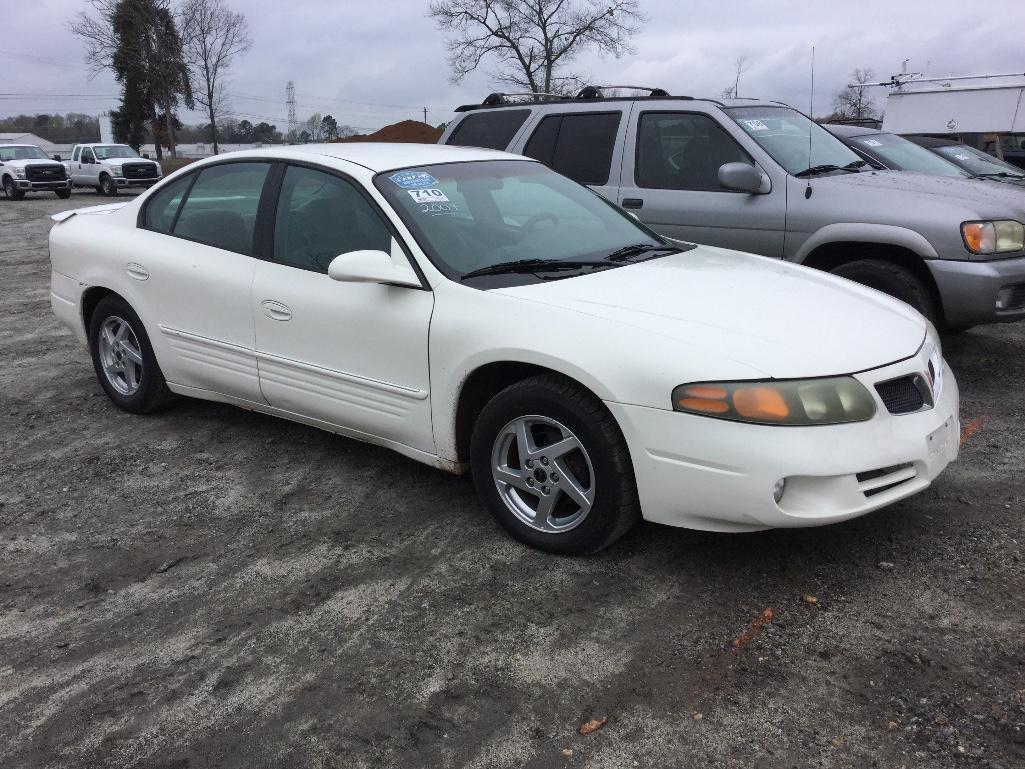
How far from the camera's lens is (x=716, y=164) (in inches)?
251

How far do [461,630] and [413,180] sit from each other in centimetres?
211

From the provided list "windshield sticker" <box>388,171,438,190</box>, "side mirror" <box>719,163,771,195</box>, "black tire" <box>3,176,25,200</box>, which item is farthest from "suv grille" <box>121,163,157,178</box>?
"windshield sticker" <box>388,171,438,190</box>

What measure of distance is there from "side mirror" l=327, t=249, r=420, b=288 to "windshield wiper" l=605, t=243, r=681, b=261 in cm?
96

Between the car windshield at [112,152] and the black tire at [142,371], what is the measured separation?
93.2 ft

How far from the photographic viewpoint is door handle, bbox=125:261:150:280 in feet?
16.1

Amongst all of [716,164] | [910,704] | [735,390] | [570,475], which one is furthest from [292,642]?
[716,164]

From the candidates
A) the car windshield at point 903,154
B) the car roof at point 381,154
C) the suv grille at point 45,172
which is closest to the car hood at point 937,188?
the car windshield at point 903,154

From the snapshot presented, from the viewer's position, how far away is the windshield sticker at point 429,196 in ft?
13.5

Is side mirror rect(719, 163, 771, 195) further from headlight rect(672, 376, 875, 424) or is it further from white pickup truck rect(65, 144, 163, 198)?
white pickup truck rect(65, 144, 163, 198)

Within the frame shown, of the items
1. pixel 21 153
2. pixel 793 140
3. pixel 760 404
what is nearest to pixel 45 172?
pixel 21 153

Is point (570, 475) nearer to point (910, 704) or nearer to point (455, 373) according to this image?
point (455, 373)

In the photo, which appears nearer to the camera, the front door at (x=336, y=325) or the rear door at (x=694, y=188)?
the front door at (x=336, y=325)

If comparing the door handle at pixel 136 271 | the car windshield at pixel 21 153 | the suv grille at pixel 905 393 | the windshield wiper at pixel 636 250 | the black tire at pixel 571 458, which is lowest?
the black tire at pixel 571 458

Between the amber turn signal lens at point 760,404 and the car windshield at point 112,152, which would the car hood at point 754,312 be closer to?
the amber turn signal lens at point 760,404
